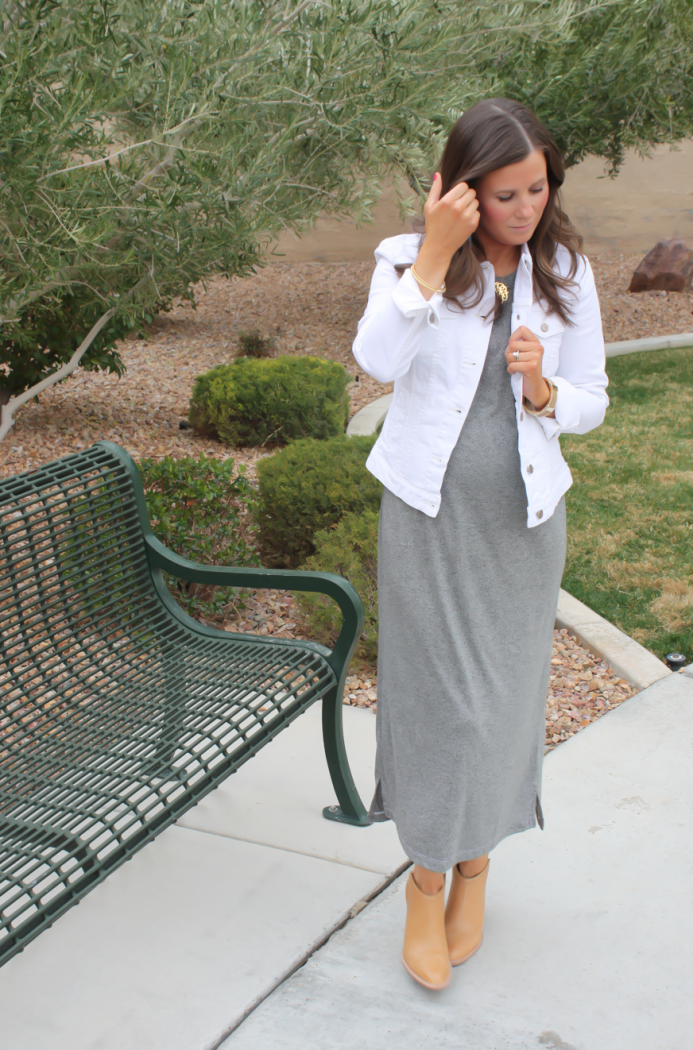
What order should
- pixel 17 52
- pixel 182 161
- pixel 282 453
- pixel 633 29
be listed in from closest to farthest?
pixel 17 52, pixel 182 161, pixel 282 453, pixel 633 29

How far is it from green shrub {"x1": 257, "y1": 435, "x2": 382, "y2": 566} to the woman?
2.12 metres

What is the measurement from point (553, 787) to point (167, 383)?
18.4ft

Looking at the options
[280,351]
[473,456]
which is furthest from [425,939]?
[280,351]

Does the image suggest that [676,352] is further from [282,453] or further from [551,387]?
[551,387]

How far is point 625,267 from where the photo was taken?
1241 cm

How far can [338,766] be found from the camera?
2.65 m

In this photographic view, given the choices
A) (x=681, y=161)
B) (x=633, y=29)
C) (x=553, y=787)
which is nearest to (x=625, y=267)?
(x=681, y=161)

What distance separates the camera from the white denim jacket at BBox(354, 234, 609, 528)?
1.78 metres

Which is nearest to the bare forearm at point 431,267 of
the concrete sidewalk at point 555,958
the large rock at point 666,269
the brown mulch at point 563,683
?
the concrete sidewalk at point 555,958

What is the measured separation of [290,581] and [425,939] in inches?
39.9

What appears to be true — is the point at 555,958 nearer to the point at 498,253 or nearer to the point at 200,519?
the point at 498,253

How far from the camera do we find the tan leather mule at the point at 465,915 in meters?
2.19

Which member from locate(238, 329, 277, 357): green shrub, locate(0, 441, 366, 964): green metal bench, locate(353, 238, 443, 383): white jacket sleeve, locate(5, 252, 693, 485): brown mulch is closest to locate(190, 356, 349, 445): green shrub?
locate(5, 252, 693, 485): brown mulch

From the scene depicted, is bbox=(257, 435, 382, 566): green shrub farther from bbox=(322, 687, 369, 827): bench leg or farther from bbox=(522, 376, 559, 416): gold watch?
bbox=(522, 376, 559, 416): gold watch
